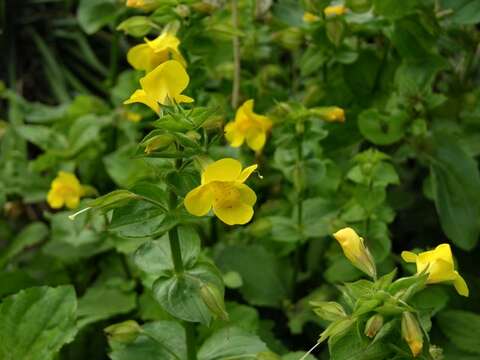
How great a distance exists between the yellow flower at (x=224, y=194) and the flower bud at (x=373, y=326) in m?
0.21

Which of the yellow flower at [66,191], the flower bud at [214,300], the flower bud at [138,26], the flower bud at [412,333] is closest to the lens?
the flower bud at [412,333]

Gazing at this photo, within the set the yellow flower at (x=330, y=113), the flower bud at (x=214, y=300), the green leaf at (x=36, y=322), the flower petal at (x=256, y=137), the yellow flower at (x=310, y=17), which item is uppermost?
the yellow flower at (x=310, y=17)

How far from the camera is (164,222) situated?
100 centimetres

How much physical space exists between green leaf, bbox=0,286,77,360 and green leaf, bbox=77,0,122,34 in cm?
87

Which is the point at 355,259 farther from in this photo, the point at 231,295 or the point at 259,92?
the point at 259,92

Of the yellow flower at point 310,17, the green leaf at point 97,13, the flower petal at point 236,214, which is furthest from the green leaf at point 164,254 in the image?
the green leaf at point 97,13

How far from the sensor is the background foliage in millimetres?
1252

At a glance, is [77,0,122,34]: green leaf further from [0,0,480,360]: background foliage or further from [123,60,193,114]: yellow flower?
[123,60,193,114]: yellow flower

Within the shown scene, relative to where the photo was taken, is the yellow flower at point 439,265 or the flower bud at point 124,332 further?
the flower bud at point 124,332

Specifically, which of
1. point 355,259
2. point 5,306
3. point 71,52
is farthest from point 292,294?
point 71,52

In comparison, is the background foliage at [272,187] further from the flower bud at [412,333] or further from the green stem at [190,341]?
the flower bud at [412,333]

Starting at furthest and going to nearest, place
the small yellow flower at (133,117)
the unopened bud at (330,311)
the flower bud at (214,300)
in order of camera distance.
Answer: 1. the small yellow flower at (133,117)
2. the flower bud at (214,300)
3. the unopened bud at (330,311)

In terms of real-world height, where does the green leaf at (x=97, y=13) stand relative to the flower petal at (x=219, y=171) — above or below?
below

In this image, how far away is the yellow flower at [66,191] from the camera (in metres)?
1.61
